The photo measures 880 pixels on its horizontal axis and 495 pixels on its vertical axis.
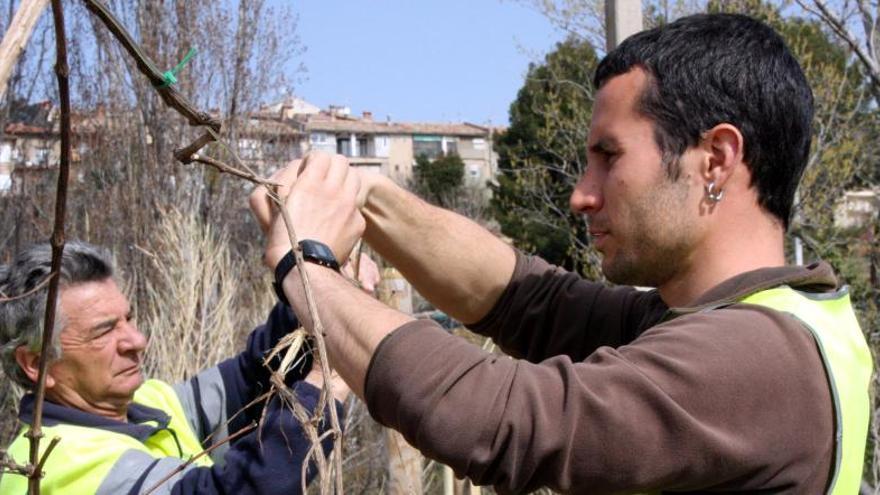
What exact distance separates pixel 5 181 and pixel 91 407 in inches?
289

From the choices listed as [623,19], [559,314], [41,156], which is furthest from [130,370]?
[41,156]

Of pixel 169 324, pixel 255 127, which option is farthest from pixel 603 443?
pixel 255 127

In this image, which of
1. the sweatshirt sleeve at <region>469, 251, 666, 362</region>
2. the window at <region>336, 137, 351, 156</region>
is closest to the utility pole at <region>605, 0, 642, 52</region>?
the sweatshirt sleeve at <region>469, 251, 666, 362</region>

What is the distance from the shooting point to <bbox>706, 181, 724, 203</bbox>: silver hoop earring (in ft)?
5.08

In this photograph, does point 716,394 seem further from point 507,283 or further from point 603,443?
point 507,283

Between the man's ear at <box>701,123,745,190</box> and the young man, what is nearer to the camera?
the young man

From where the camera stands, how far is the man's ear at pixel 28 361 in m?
2.30

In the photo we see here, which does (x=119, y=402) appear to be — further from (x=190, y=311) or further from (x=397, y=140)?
(x=397, y=140)

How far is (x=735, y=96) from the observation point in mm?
1544

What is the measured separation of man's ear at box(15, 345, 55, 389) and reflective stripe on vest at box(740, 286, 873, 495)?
1610 millimetres

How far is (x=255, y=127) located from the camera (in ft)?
44.7

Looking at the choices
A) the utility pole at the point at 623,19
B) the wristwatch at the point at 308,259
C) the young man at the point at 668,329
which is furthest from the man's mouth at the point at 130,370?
the utility pole at the point at 623,19

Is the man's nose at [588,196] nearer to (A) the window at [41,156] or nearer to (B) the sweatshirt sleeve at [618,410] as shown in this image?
(B) the sweatshirt sleeve at [618,410]

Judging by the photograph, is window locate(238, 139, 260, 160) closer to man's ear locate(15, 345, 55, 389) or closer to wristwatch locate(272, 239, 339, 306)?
man's ear locate(15, 345, 55, 389)
